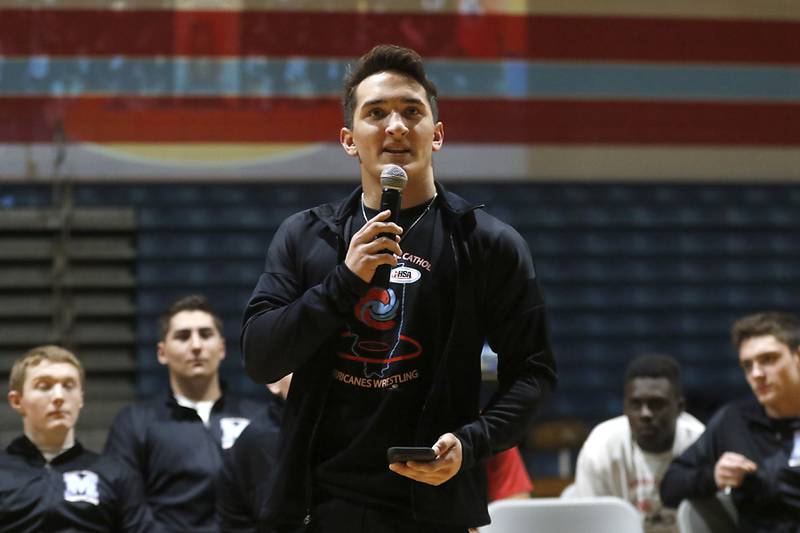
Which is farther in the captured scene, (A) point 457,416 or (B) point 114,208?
(B) point 114,208

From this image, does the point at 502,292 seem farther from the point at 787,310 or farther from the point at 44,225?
the point at 787,310

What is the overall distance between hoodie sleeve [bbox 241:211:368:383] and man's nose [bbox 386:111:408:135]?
0.24 metres

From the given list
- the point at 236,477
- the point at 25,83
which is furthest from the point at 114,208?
the point at 236,477

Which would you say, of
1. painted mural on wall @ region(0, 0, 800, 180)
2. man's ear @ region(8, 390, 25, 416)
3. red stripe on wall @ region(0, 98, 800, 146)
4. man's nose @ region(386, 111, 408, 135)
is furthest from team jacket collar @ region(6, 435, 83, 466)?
red stripe on wall @ region(0, 98, 800, 146)

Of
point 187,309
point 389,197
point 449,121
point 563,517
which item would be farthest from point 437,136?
point 449,121

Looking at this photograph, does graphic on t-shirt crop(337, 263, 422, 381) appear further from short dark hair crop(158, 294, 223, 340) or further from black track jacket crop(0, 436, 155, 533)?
short dark hair crop(158, 294, 223, 340)

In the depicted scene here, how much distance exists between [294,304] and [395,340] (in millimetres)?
200

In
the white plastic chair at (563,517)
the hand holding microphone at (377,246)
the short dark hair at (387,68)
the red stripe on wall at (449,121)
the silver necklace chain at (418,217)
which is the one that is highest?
the red stripe on wall at (449,121)

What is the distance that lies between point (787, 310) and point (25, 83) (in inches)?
224

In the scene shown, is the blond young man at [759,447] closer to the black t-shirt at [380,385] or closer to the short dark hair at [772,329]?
the short dark hair at [772,329]

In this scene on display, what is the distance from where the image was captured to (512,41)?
8.08 metres

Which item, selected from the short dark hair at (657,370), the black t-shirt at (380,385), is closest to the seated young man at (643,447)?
the short dark hair at (657,370)

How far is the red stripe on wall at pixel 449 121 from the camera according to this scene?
25.3 feet

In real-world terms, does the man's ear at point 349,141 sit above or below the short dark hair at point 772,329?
above
